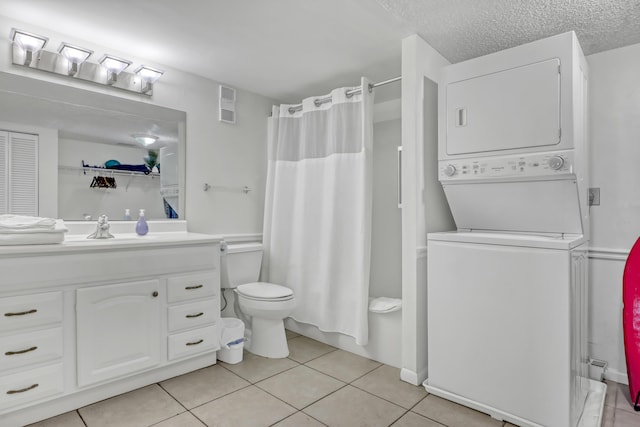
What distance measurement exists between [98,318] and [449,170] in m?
2.23

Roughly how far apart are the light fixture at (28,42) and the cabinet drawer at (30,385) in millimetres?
1808

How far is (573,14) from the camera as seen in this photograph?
188cm

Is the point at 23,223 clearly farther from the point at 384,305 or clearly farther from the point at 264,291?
the point at 384,305

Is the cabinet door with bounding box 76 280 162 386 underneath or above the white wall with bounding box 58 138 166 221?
underneath

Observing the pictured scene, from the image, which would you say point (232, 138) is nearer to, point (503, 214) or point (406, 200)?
point (406, 200)

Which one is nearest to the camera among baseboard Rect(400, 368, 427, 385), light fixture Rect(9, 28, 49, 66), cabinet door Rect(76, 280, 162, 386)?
cabinet door Rect(76, 280, 162, 386)

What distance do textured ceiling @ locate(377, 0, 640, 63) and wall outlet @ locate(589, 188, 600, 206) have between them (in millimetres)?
933

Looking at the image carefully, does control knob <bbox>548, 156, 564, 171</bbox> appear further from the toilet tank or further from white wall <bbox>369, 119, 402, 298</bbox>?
the toilet tank

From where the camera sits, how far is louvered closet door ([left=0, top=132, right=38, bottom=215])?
2.04 meters

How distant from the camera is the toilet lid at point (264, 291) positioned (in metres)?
2.55

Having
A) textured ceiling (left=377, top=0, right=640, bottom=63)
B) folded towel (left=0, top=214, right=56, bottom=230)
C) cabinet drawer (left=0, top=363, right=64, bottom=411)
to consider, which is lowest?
cabinet drawer (left=0, top=363, right=64, bottom=411)

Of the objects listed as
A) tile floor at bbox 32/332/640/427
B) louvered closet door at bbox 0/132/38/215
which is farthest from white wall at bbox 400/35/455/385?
louvered closet door at bbox 0/132/38/215

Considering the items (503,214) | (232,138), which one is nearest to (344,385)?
(503,214)

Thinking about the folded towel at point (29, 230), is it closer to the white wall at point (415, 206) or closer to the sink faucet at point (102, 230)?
the sink faucet at point (102, 230)
